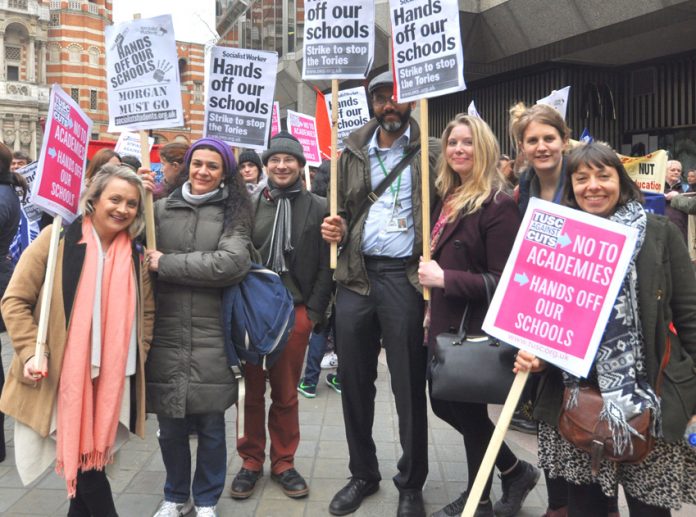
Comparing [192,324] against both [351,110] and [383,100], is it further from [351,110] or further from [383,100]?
[351,110]

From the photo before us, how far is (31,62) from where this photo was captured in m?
56.8

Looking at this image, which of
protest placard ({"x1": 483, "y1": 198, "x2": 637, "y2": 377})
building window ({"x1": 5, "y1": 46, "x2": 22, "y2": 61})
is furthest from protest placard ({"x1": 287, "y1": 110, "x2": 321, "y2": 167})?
building window ({"x1": 5, "y1": 46, "x2": 22, "y2": 61})

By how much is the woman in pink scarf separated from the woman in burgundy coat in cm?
146

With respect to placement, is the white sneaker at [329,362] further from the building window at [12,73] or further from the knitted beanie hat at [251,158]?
the building window at [12,73]

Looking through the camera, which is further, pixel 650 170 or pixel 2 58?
pixel 2 58

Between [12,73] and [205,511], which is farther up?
[12,73]

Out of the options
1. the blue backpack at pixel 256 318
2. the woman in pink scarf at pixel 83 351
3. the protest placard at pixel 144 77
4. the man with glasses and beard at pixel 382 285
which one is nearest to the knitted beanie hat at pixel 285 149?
the man with glasses and beard at pixel 382 285

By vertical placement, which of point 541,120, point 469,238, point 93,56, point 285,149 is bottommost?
point 469,238

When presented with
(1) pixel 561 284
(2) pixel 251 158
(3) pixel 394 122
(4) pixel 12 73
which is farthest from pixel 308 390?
(4) pixel 12 73

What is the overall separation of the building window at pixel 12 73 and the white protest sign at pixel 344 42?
6074cm

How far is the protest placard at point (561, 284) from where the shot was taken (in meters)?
2.47

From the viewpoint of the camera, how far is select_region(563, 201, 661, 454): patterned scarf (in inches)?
96.1

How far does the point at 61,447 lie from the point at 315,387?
11.4 ft

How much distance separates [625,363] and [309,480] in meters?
2.42
